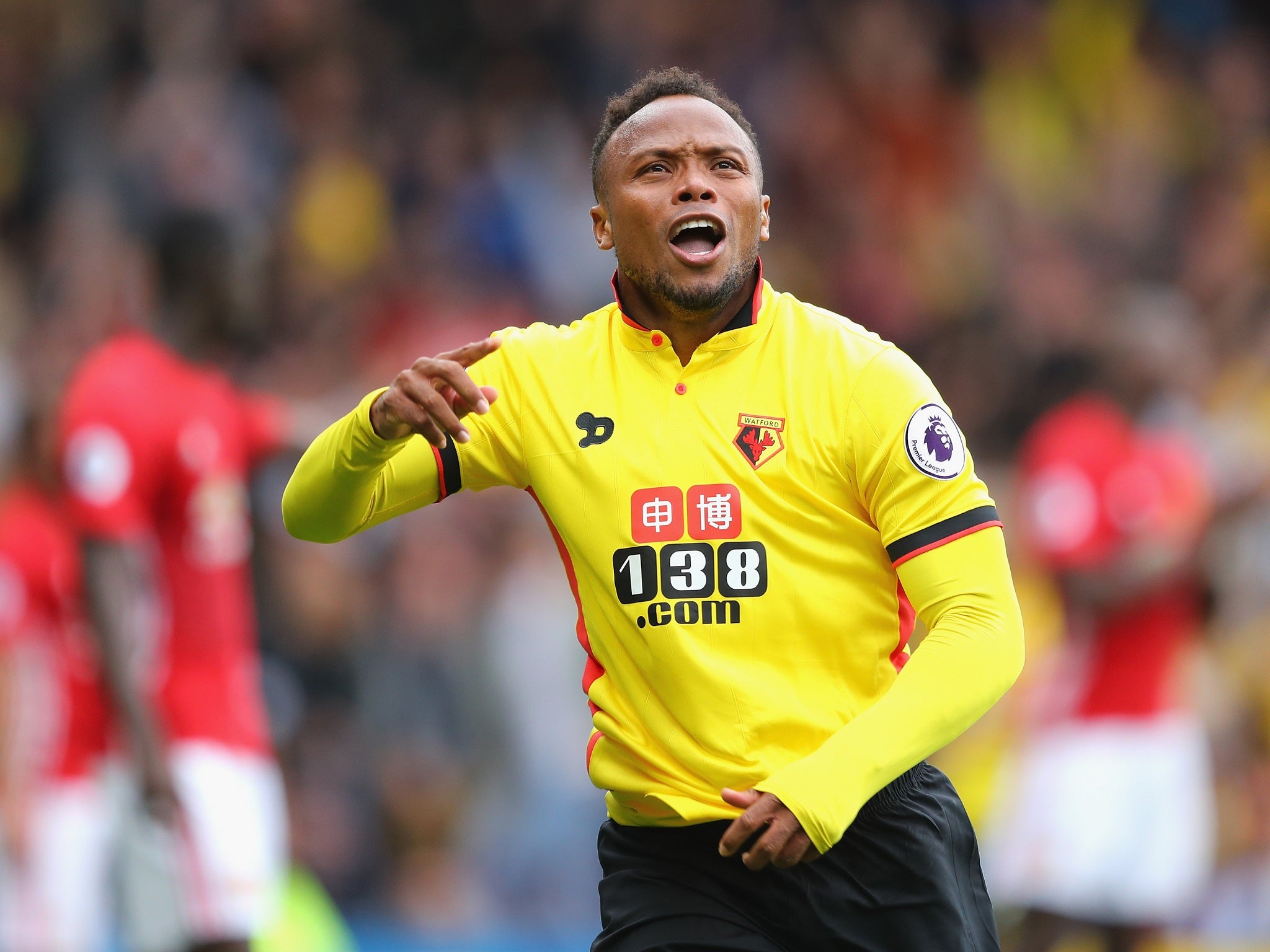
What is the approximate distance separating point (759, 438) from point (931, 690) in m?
0.63

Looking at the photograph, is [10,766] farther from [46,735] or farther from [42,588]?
[42,588]

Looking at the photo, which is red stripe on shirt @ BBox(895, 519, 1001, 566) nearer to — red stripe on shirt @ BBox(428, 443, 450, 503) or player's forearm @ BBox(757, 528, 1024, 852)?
player's forearm @ BBox(757, 528, 1024, 852)

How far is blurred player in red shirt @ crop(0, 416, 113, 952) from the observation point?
741 cm

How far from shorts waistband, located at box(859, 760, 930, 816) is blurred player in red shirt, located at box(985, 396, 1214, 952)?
12.1 feet

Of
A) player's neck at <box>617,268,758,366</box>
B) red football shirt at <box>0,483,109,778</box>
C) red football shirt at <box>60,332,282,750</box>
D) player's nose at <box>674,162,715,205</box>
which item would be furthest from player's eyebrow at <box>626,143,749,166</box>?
red football shirt at <box>0,483,109,778</box>

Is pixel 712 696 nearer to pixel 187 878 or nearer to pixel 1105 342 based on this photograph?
pixel 187 878

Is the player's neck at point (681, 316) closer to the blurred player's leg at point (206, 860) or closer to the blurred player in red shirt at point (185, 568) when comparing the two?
the blurred player in red shirt at point (185, 568)

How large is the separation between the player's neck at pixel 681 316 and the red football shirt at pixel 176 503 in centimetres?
294

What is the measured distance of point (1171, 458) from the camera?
23.9 feet

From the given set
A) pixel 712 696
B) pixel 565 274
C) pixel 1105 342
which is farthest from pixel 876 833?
pixel 565 274

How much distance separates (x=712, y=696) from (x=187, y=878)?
3269 mm

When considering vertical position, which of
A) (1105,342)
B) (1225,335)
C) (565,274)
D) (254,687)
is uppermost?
(565,274)

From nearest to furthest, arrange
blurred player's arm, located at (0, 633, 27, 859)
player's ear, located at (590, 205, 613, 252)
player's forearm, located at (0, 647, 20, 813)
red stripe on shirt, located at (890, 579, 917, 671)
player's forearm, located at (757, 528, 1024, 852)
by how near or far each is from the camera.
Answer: player's forearm, located at (757, 528, 1024, 852)
red stripe on shirt, located at (890, 579, 917, 671)
player's ear, located at (590, 205, 613, 252)
blurred player's arm, located at (0, 633, 27, 859)
player's forearm, located at (0, 647, 20, 813)

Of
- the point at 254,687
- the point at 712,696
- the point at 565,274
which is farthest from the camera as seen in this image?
the point at 565,274
